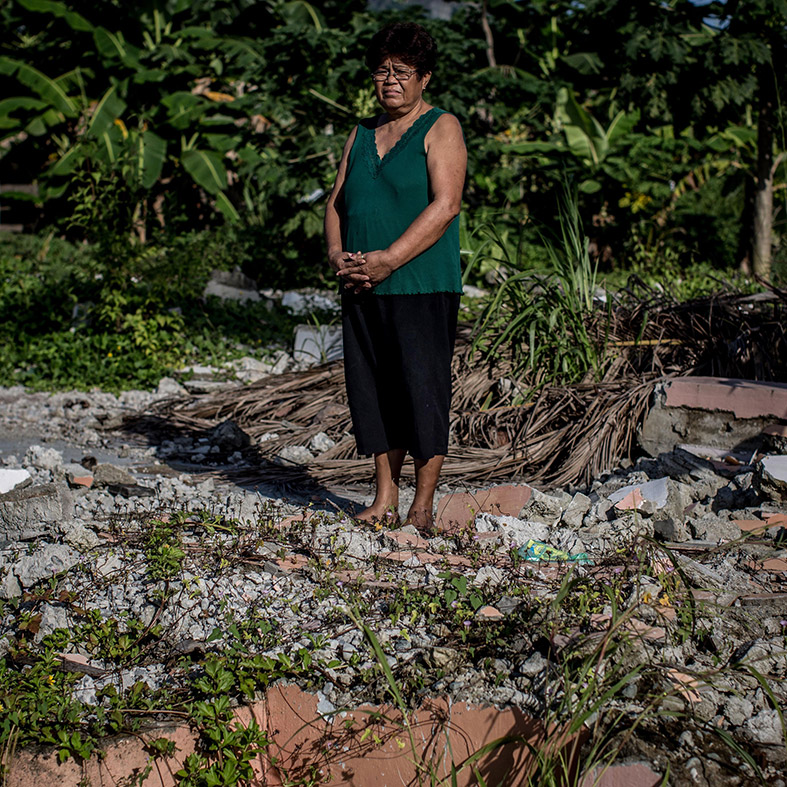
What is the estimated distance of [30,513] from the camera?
2.93 metres

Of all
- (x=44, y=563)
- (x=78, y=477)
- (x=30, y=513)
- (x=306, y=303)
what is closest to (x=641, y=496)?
(x=44, y=563)

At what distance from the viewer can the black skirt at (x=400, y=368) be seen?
2.81 m

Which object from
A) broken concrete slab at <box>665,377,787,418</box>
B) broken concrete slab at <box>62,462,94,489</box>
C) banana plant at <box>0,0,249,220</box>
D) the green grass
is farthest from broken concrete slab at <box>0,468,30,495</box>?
banana plant at <box>0,0,249,220</box>

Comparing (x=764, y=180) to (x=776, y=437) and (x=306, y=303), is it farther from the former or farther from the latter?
(x=776, y=437)

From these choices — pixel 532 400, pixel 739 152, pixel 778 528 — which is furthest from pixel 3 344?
pixel 739 152

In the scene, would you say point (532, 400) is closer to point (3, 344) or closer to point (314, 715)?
point (314, 715)

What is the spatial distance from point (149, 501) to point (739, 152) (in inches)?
382

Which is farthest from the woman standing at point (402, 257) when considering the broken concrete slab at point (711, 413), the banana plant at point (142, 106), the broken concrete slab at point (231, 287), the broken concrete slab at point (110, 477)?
the banana plant at point (142, 106)

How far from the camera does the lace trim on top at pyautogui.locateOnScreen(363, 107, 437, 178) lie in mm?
2777

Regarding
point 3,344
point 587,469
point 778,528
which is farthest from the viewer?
point 3,344

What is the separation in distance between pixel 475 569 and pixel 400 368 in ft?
2.42

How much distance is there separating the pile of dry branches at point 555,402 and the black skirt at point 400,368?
107 cm

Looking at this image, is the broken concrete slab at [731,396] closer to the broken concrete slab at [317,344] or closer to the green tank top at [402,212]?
the green tank top at [402,212]

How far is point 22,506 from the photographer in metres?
2.93
